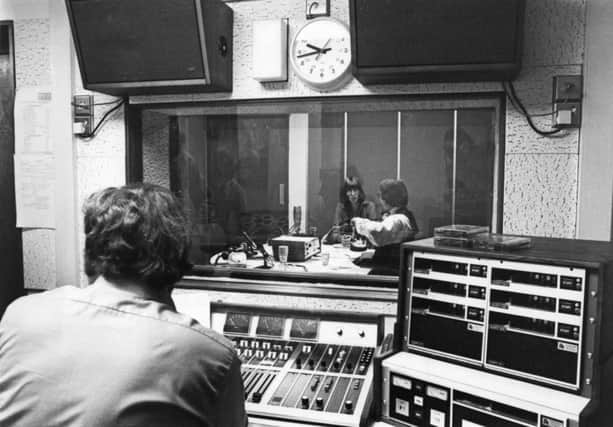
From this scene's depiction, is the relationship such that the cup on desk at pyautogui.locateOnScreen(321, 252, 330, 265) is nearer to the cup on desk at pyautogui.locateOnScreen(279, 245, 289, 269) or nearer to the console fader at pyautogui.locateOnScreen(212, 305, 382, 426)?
the cup on desk at pyautogui.locateOnScreen(279, 245, 289, 269)

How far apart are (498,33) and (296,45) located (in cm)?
85

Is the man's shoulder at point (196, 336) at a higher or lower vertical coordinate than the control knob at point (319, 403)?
higher

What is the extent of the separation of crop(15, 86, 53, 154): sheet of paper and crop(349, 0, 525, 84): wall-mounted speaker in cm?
163

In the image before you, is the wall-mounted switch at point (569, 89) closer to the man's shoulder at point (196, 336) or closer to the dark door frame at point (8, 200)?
the man's shoulder at point (196, 336)

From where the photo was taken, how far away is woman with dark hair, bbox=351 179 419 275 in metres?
2.38

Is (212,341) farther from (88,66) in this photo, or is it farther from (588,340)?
(88,66)

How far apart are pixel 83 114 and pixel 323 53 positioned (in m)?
1.22

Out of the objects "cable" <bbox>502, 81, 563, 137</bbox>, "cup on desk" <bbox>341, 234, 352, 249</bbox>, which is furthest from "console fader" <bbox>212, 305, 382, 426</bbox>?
"cable" <bbox>502, 81, 563, 137</bbox>

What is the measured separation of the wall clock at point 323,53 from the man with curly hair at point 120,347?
4.29 feet

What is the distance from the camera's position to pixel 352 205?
2.55 metres

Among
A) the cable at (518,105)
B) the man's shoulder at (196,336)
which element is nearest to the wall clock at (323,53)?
the cable at (518,105)

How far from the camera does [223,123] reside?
2652 mm

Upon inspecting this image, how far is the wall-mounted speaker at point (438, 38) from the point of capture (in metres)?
1.83

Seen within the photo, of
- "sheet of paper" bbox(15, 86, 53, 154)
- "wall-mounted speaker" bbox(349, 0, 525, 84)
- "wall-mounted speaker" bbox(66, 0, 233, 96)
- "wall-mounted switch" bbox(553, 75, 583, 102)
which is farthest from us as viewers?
"sheet of paper" bbox(15, 86, 53, 154)
